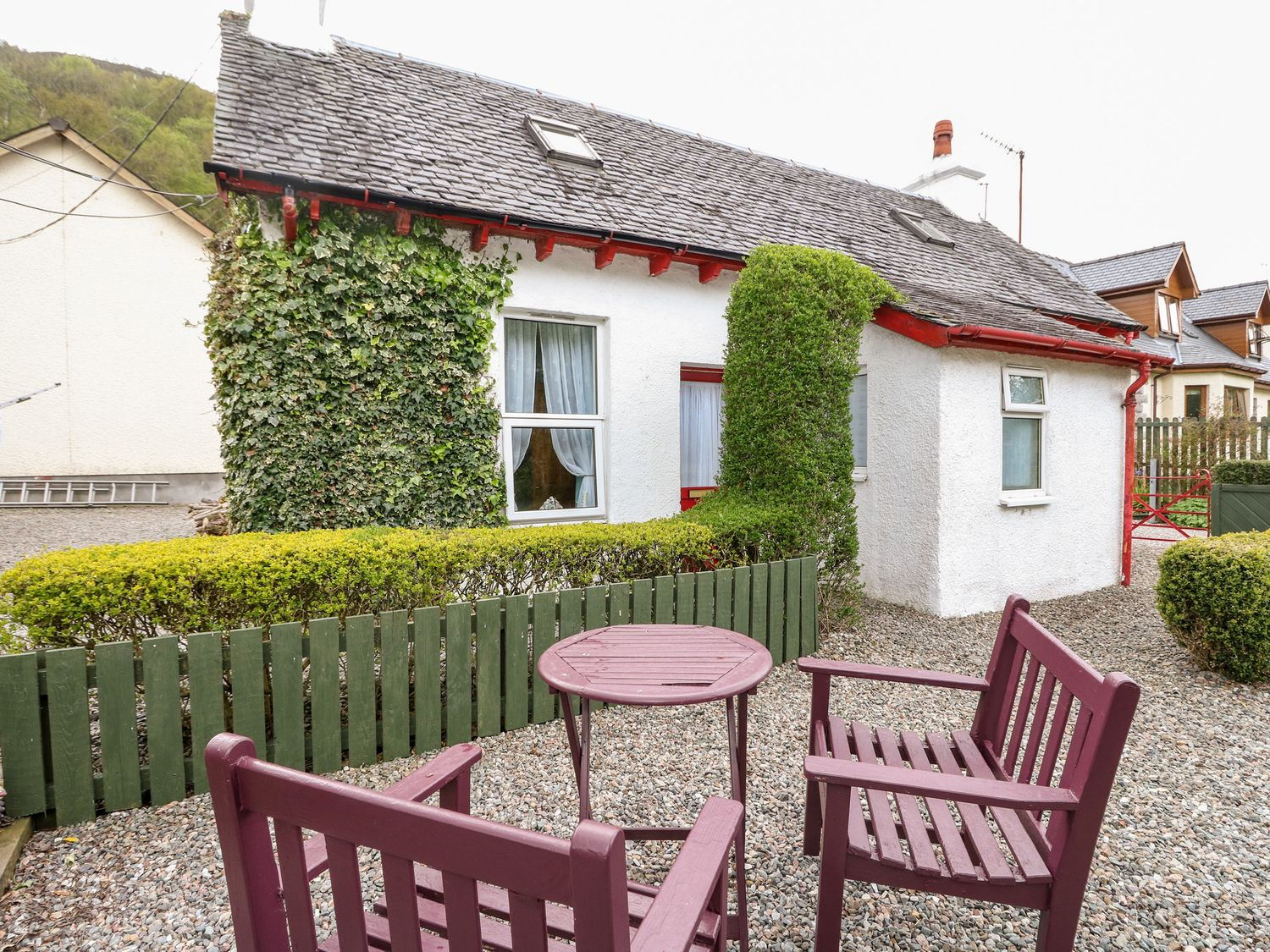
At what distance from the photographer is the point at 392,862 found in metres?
1.05

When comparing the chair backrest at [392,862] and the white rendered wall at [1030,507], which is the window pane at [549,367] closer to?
→ the white rendered wall at [1030,507]

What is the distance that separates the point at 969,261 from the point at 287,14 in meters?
10.4

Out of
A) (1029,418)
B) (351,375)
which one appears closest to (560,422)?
(351,375)

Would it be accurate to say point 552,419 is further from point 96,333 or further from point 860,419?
point 96,333

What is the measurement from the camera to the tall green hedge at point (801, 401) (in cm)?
573

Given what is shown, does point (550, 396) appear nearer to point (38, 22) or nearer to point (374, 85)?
point (374, 85)

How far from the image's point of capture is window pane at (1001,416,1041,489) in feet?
24.1

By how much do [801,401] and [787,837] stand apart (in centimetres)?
380

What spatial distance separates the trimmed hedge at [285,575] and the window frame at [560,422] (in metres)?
1.93

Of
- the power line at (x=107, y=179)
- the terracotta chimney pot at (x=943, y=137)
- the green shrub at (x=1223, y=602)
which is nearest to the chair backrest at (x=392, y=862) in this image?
the power line at (x=107, y=179)

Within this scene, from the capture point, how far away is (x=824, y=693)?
2725mm

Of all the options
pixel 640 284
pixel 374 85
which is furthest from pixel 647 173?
pixel 374 85

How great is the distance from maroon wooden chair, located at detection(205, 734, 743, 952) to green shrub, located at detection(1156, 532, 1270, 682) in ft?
17.7

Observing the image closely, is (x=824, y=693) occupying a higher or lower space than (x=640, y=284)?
lower
